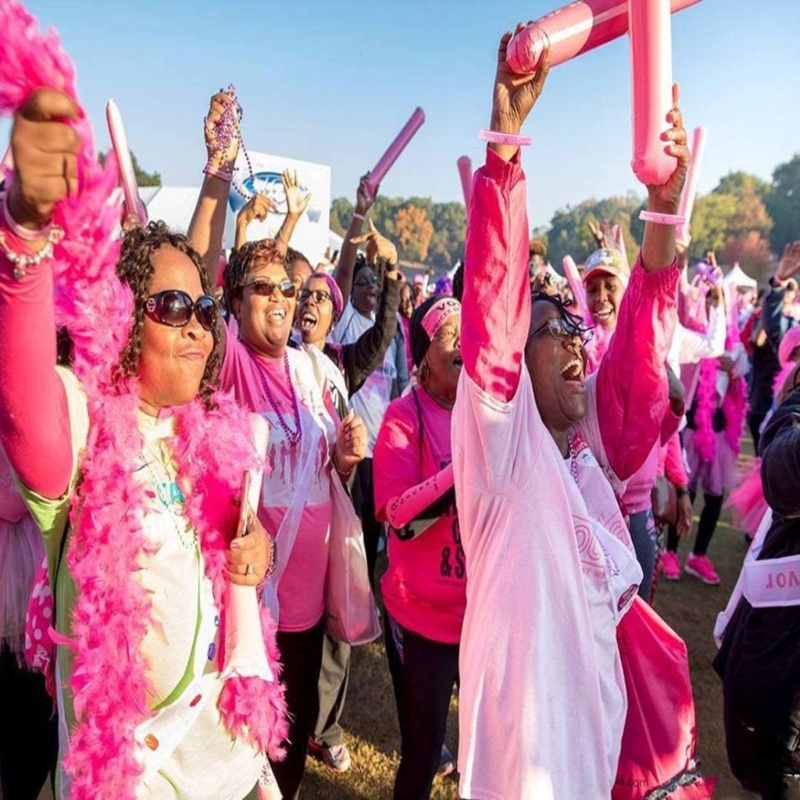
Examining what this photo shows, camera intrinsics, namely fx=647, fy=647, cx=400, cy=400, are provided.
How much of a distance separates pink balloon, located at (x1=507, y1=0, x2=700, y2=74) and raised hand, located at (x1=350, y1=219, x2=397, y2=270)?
2.06 meters

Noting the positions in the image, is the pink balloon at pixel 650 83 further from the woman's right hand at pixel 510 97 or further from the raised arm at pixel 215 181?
the raised arm at pixel 215 181

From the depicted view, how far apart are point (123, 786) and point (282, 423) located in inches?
46.4

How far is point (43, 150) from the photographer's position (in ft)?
2.61

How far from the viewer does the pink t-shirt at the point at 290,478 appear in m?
2.18

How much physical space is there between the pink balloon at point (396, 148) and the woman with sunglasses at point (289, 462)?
1179 millimetres

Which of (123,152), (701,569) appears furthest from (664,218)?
(701,569)

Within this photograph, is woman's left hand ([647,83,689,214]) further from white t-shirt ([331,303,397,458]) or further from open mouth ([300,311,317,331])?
white t-shirt ([331,303,397,458])

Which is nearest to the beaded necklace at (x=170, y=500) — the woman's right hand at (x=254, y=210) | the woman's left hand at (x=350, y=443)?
the woman's left hand at (x=350, y=443)

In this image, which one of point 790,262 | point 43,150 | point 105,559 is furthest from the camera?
point 790,262

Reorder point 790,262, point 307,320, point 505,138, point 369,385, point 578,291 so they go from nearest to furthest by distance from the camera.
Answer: point 505,138
point 307,320
point 578,291
point 369,385
point 790,262

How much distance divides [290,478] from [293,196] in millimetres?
1499

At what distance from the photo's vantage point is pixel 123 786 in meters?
1.26

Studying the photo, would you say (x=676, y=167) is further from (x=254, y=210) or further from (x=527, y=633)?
(x=254, y=210)

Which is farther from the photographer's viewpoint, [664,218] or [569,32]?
[664,218]
